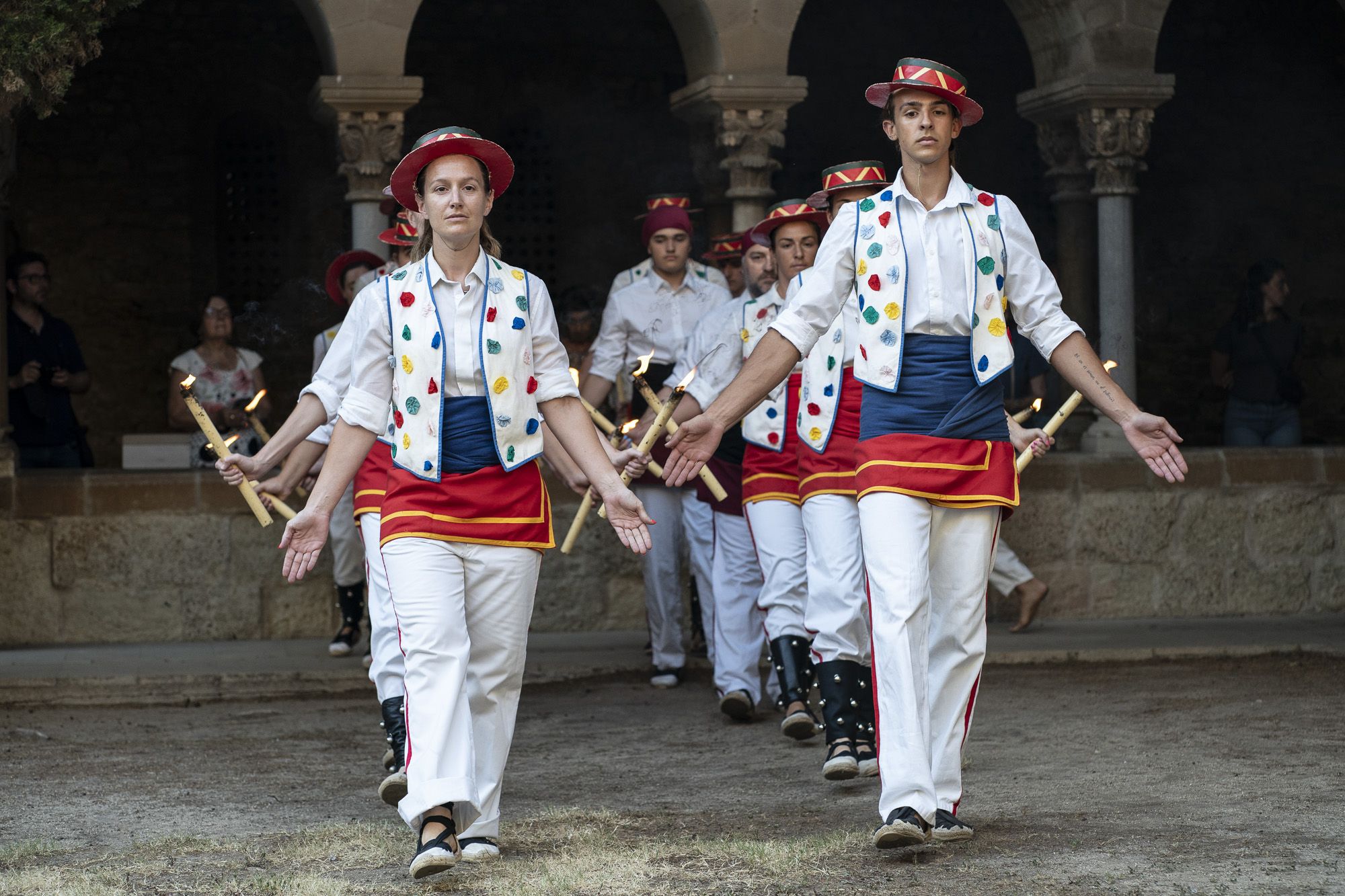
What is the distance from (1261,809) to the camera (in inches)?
176

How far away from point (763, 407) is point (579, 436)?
1.90 meters

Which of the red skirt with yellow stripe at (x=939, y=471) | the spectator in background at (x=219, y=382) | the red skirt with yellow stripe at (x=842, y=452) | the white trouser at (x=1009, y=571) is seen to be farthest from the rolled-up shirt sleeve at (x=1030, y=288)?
the spectator in background at (x=219, y=382)

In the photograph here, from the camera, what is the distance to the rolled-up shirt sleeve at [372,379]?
414 cm

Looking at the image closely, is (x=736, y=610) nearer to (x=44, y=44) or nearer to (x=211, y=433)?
(x=211, y=433)

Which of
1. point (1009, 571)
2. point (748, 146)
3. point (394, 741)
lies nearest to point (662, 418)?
point (394, 741)

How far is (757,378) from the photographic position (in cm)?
427

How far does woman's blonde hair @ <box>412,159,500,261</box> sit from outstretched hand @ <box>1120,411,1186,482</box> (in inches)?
61.4

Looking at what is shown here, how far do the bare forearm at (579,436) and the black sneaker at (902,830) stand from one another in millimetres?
982

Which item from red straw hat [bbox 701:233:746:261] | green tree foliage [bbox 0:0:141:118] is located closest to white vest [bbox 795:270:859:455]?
red straw hat [bbox 701:233:746:261]

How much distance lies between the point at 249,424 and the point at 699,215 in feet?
15.0

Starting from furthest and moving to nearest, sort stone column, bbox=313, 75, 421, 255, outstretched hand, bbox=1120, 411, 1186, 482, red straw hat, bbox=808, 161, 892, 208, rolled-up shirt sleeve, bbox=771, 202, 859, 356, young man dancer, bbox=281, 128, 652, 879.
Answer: stone column, bbox=313, 75, 421, 255 → red straw hat, bbox=808, 161, 892, 208 → rolled-up shirt sleeve, bbox=771, 202, 859, 356 → outstretched hand, bbox=1120, 411, 1186, 482 → young man dancer, bbox=281, 128, 652, 879

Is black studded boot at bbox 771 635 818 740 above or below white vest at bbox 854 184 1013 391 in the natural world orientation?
below

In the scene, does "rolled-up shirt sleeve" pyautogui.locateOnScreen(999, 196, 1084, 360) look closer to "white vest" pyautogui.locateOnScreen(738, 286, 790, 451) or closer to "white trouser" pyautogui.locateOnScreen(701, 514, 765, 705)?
"white vest" pyautogui.locateOnScreen(738, 286, 790, 451)

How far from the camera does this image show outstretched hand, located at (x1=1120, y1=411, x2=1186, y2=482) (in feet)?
13.5
